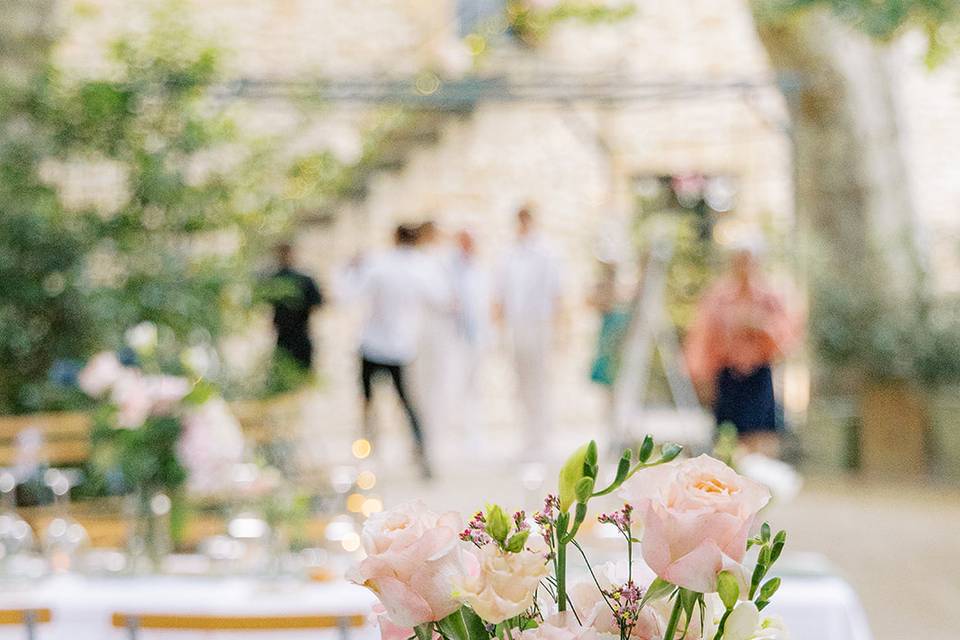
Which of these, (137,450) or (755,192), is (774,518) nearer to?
(137,450)

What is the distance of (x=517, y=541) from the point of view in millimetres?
1210

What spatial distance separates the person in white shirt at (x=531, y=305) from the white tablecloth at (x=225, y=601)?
622 centimetres

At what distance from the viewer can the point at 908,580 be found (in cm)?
674

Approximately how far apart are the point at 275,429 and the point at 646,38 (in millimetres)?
8115

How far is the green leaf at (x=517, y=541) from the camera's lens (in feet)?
3.95

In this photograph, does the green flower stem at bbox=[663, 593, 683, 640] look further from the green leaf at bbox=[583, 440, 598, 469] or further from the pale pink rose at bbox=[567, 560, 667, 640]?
the green leaf at bbox=[583, 440, 598, 469]

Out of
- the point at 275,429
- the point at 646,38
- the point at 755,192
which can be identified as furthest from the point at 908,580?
the point at 646,38

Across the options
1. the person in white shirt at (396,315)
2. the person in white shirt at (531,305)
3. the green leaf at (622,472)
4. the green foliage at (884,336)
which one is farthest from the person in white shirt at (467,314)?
the green leaf at (622,472)

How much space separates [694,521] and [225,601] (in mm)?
2532

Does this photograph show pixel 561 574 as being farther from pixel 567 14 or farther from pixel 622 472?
pixel 567 14

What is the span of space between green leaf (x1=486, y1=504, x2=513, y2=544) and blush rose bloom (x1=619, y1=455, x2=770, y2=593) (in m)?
0.10

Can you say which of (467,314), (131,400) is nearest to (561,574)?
(131,400)

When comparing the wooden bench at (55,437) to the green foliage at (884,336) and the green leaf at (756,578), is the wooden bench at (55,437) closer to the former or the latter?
the green leaf at (756,578)

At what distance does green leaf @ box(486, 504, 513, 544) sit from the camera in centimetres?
122
